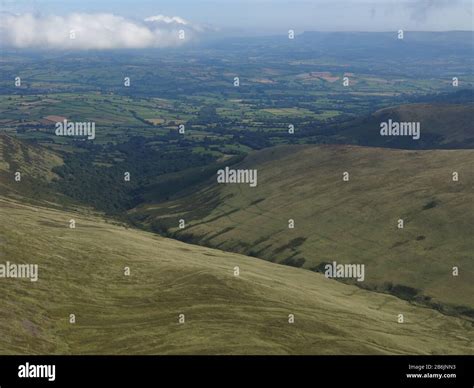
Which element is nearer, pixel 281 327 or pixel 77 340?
pixel 77 340
